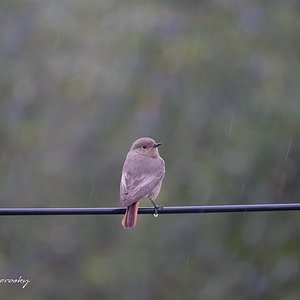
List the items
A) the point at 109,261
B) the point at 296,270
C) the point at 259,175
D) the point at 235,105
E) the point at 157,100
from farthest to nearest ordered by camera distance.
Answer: the point at 109,261 → the point at 157,100 → the point at 235,105 → the point at 259,175 → the point at 296,270

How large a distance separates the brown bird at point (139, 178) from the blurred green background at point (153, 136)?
0.72m

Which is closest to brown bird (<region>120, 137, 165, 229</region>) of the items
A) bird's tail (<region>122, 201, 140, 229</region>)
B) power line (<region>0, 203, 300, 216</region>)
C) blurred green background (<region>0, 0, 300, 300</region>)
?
bird's tail (<region>122, 201, 140, 229</region>)

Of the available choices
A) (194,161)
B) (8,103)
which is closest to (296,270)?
(194,161)

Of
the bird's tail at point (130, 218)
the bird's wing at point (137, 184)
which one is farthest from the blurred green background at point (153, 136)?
the bird's tail at point (130, 218)

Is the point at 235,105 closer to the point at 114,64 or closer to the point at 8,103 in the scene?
the point at 114,64

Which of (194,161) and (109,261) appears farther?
(109,261)

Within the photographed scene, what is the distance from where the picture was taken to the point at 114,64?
34.3 feet

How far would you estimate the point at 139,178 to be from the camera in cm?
770

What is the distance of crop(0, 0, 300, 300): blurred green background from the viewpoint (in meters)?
8.48

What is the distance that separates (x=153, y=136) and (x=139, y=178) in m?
2.51

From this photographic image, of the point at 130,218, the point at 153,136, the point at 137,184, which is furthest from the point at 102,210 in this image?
the point at 153,136

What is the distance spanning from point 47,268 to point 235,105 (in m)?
3.24

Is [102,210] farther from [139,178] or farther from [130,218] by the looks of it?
[139,178]

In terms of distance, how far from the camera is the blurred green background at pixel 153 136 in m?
8.48
